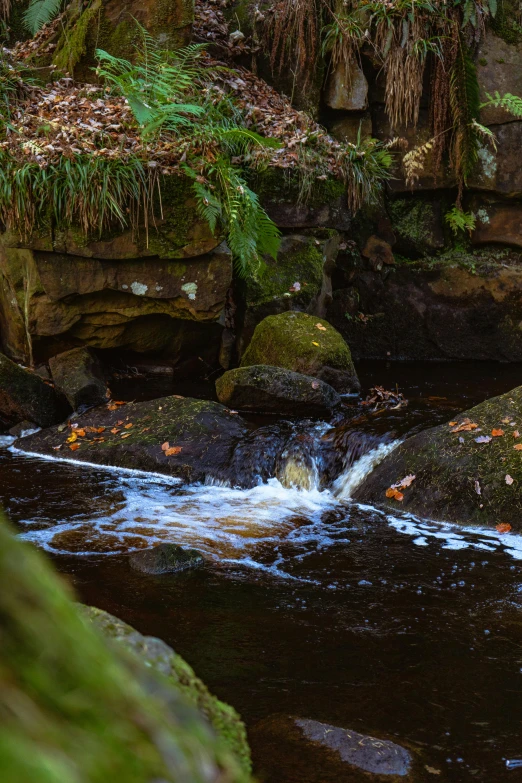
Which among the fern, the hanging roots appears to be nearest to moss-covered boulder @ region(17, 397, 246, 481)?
the hanging roots

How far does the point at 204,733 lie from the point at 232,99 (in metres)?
10.1

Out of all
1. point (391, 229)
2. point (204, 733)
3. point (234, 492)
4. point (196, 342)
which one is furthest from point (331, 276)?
point (204, 733)

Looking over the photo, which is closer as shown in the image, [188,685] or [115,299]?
[188,685]

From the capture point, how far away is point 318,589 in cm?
445

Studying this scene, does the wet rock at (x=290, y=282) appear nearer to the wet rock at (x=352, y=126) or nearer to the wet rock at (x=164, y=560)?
the wet rock at (x=352, y=126)

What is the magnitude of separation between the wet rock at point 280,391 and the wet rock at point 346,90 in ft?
16.0

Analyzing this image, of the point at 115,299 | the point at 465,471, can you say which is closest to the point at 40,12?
the point at 115,299

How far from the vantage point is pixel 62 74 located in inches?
382

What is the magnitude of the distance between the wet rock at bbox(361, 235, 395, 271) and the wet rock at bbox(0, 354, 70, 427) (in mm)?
5000

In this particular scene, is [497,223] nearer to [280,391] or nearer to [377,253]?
[377,253]

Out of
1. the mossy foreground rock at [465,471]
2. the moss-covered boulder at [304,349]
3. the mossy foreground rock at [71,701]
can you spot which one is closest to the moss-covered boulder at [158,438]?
the moss-covered boulder at [304,349]

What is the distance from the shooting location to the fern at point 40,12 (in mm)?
10273

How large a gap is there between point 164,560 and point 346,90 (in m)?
8.15

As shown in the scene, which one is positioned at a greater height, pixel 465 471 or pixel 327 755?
pixel 465 471
